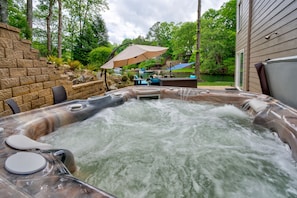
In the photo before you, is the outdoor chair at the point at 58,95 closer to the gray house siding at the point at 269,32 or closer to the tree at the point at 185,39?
the gray house siding at the point at 269,32

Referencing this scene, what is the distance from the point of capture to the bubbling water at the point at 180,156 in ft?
3.98

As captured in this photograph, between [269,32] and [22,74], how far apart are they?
182 inches

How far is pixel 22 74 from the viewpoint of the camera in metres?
2.77

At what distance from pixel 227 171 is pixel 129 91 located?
269 cm

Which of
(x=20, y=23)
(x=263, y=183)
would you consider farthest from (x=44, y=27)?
(x=263, y=183)

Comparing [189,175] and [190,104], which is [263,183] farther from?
[190,104]

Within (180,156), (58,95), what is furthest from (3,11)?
(180,156)

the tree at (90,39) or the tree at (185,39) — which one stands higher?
the tree at (185,39)

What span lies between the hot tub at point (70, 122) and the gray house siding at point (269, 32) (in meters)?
1.13

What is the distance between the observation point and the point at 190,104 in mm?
3449

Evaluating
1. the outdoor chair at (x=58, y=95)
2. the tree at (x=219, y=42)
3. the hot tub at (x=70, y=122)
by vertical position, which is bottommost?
the hot tub at (x=70, y=122)

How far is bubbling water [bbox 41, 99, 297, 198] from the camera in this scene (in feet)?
3.98

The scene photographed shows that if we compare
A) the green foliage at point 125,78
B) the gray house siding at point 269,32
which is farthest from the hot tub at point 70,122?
the green foliage at point 125,78

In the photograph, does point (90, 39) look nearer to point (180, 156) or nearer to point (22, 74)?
point (22, 74)
